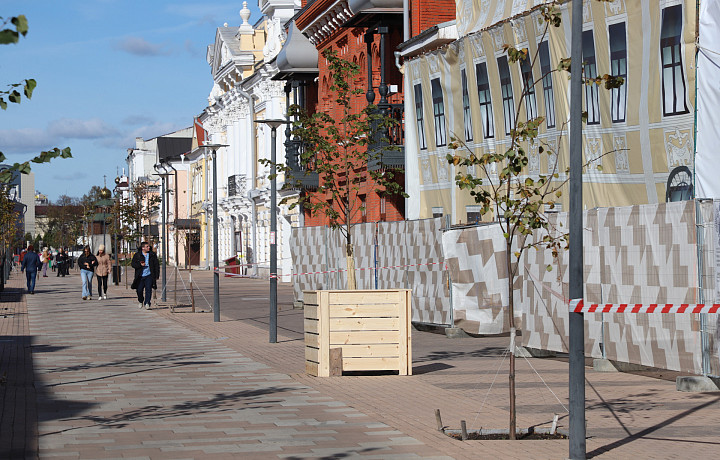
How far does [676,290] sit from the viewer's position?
13.0 meters

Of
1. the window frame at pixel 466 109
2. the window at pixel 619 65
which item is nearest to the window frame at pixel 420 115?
the window frame at pixel 466 109

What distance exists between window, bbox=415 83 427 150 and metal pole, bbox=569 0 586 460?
1894cm

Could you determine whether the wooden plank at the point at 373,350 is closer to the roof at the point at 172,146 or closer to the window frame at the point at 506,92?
the window frame at the point at 506,92

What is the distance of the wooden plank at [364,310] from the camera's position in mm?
14328

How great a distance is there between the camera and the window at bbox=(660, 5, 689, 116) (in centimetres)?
1688

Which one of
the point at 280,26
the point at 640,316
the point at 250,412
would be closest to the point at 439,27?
the point at 640,316

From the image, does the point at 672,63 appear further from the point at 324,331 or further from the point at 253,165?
the point at 253,165

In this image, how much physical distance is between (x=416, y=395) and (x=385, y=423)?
83.2 inches

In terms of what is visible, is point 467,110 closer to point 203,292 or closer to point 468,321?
point 468,321

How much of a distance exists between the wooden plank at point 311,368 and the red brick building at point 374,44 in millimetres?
12264

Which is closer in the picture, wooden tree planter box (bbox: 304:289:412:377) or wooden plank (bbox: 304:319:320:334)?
wooden tree planter box (bbox: 304:289:412:377)

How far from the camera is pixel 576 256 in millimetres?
8578

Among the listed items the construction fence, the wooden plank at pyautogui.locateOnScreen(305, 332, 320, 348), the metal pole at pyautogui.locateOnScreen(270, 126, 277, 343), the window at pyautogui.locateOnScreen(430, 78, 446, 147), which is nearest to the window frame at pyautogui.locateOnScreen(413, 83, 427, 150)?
the window at pyautogui.locateOnScreen(430, 78, 446, 147)

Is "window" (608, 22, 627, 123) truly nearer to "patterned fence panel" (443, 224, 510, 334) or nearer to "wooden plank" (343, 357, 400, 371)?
"patterned fence panel" (443, 224, 510, 334)
